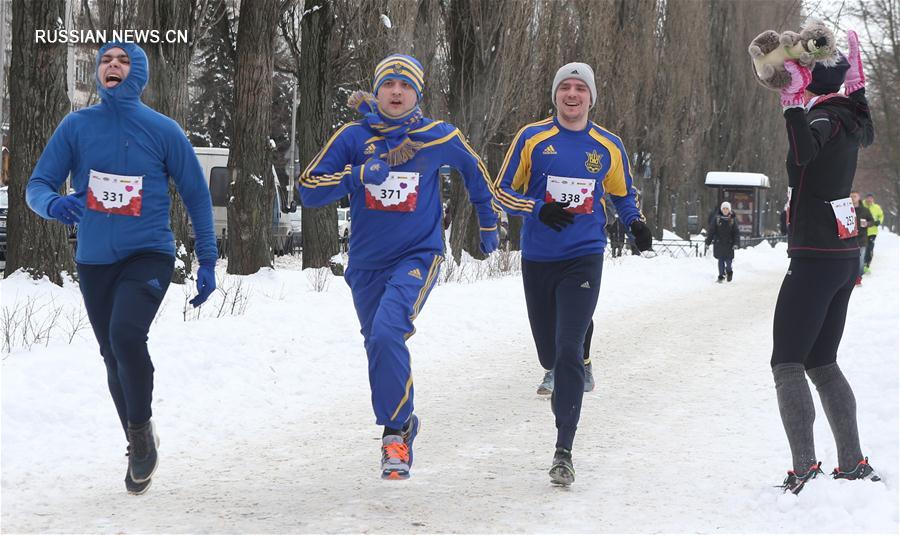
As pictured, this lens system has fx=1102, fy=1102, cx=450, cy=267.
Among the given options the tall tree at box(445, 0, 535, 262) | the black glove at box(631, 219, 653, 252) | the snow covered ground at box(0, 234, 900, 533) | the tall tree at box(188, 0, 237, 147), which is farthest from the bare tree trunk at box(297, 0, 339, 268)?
the tall tree at box(188, 0, 237, 147)

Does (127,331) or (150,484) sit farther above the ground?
(127,331)

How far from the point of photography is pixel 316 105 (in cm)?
1756

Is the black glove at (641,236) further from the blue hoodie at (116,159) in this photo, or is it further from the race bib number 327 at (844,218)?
the blue hoodie at (116,159)

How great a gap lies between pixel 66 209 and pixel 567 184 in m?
2.92

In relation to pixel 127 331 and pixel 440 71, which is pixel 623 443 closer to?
pixel 127 331

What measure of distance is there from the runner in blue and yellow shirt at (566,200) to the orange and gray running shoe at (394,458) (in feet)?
3.65

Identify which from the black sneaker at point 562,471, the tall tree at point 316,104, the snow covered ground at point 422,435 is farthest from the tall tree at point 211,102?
the black sneaker at point 562,471

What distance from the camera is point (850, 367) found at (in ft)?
29.6

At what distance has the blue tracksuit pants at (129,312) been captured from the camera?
502cm

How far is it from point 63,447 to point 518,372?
441cm

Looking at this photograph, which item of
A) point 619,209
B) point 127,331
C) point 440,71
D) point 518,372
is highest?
point 440,71

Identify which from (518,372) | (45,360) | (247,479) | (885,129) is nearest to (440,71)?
(518,372)

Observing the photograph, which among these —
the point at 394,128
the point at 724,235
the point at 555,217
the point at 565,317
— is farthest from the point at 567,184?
the point at 724,235

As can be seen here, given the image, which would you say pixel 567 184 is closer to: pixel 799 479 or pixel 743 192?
pixel 799 479
